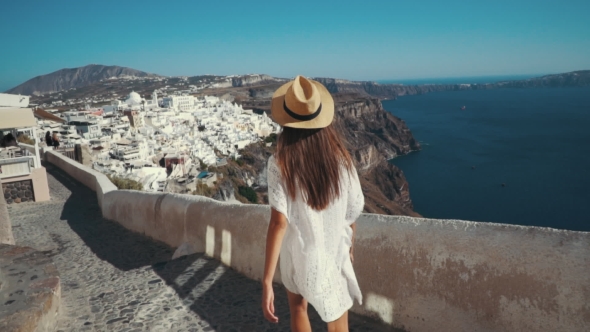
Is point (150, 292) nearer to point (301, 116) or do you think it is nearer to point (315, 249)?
point (315, 249)

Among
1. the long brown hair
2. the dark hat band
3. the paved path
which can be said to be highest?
the dark hat band

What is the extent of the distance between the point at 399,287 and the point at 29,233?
6340mm

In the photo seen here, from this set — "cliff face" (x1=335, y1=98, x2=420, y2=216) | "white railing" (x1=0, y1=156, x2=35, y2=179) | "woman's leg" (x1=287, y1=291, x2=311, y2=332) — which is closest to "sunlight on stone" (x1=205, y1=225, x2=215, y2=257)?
"woman's leg" (x1=287, y1=291, x2=311, y2=332)

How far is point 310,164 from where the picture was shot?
175 cm

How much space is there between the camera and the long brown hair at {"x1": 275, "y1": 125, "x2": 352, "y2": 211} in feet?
5.68

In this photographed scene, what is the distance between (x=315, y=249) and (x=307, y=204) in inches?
7.6

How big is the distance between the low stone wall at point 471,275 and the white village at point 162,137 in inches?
318

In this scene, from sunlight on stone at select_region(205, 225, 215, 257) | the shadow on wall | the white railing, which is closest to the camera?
the shadow on wall

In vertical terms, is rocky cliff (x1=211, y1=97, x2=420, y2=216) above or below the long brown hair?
below

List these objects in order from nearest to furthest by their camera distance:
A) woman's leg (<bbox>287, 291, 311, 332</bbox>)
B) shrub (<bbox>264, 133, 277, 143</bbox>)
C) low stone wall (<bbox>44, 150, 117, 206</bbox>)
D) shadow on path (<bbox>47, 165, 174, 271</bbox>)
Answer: woman's leg (<bbox>287, 291, 311, 332</bbox>)
shadow on path (<bbox>47, 165, 174, 271</bbox>)
low stone wall (<bbox>44, 150, 117, 206</bbox>)
shrub (<bbox>264, 133, 277, 143</bbox>)

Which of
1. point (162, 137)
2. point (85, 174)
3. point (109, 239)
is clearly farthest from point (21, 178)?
point (162, 137)

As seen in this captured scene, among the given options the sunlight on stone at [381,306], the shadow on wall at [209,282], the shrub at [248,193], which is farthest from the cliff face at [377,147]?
the sunlight on stone at [381,306]

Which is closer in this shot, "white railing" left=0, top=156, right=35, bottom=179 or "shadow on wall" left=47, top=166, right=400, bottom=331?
"shadow on wall" left=47, top=166, right=400, bottom=331

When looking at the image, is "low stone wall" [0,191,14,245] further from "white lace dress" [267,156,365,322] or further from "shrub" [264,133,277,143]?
"shrub" [264,133,277,143]
